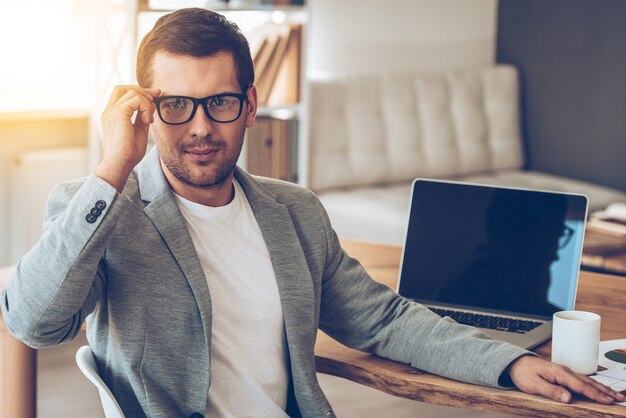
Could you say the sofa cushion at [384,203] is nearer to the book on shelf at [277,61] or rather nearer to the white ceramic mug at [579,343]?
the book on shelf at [277,61]

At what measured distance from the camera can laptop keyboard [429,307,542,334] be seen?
2.05 meters

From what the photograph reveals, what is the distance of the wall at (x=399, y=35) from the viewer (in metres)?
5.08

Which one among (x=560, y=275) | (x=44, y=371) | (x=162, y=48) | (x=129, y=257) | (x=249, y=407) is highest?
(x=162, y=48)

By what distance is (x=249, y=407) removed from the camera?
1749mm

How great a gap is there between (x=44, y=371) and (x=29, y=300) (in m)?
2.37

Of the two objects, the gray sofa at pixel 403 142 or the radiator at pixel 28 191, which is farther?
the gray sofa at pixel 403 142

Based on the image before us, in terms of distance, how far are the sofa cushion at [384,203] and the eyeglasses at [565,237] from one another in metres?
1.93

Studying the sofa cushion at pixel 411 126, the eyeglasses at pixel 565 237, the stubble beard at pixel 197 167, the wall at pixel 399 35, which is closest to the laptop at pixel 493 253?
the eyeglasses at pixel 565 237

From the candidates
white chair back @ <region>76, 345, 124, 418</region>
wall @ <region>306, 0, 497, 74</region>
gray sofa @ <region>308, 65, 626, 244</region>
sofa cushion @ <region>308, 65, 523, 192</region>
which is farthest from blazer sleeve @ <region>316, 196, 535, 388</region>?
wall @ <region>306, 0, 497, 74</region>

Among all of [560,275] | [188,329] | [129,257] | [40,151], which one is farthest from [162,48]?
[40,151]

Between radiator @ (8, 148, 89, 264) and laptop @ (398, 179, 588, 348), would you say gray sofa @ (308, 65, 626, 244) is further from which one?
laptop @ (398, 179, 588, 348)

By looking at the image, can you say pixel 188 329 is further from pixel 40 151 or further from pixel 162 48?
pixel 40 151

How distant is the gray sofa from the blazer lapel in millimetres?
2620

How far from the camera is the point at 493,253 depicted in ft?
7.21
